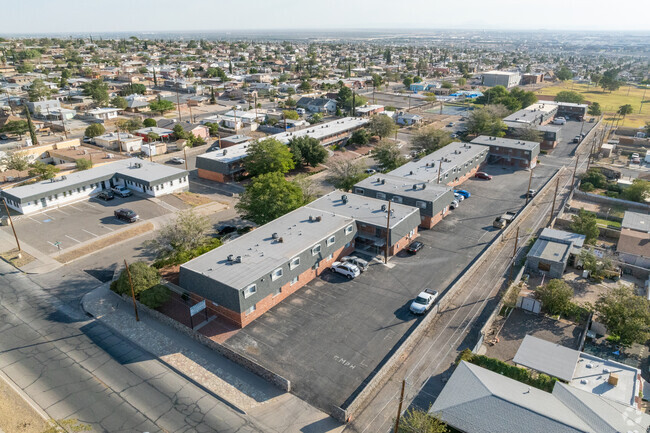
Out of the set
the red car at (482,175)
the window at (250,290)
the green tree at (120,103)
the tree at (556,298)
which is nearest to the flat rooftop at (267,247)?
the window at (250,290)

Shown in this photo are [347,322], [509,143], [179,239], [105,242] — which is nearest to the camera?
[347,322]

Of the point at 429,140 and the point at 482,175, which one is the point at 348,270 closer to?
the point at 482,175

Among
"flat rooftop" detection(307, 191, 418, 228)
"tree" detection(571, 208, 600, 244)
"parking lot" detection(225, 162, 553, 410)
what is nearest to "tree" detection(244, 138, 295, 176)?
"flat rooftop" detection(307, 191, 418, 228)

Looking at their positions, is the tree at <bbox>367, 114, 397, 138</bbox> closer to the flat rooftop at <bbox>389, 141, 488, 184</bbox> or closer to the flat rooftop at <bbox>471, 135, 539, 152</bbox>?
the flat rooftop at <bbox>389, 141, 488, 184</bbox>

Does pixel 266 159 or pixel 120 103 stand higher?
pixel 120 103

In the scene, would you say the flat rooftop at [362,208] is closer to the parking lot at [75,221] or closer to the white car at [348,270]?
the white car at [348,270]

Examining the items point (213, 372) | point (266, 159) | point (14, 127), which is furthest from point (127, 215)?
point (14, 127)

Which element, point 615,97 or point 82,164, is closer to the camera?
point 82,164
